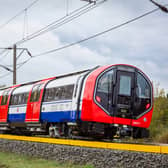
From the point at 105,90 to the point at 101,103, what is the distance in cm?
52

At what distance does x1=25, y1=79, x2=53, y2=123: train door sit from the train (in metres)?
0.79

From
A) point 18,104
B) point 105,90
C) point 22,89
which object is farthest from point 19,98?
point 105,90

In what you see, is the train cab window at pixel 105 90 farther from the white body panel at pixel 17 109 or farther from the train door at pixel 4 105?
the train door at pixel 4 105

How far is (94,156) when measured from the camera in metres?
10.0

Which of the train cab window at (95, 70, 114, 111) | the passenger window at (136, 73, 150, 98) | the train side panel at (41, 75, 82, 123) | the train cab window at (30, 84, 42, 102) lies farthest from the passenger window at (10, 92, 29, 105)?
the passenger window at (136, 73, 150, 98)

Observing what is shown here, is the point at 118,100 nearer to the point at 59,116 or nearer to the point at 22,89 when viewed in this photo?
the point at 59,116

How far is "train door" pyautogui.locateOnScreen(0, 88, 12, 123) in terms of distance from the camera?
67.3ft

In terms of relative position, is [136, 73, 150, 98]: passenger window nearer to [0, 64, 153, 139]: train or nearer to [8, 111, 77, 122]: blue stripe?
[0, 64, 153, 139]: train

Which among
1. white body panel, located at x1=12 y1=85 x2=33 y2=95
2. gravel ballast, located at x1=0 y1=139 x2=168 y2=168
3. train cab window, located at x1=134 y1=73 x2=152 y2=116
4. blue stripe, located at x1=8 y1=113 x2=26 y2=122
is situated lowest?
gravel ballast, located at x1=0 y1=139 x2=168 y2=168

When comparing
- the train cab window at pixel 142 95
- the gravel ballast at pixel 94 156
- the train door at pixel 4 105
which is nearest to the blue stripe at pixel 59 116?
the gravel ballast at pixel 94 156

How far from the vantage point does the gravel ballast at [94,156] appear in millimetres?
8445

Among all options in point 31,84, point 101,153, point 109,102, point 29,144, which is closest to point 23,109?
point 31,84

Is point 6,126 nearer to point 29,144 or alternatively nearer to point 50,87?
point 50,87

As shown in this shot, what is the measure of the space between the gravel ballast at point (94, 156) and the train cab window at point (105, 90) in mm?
2259
